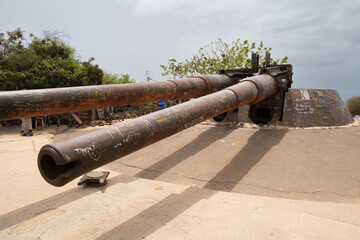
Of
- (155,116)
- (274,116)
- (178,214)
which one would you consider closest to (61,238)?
(178,214)

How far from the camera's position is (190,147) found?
215 inches

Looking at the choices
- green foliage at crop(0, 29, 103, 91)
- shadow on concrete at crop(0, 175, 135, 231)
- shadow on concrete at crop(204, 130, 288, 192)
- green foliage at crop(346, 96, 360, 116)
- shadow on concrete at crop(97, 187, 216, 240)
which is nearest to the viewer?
shadow on concrete at crop(97, 187, 216, 240)

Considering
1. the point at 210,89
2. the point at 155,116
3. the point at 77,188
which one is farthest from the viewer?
the point at 210,89

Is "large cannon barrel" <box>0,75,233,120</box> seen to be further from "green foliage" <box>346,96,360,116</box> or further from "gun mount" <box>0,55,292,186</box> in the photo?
"green foliage" <box>346,96,360,116</box>

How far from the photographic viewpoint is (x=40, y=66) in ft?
41.9

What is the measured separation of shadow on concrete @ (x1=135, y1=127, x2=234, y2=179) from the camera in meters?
4.64

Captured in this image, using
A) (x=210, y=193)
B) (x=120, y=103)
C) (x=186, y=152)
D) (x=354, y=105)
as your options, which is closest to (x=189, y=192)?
(x=210, y=193)

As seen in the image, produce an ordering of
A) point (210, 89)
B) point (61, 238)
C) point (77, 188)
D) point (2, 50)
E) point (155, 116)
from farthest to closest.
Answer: point (2, 50)
point (210, 89)
point (77, 188)
point (61, 238)
point (155, 116)

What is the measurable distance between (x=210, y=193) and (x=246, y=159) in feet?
4.76

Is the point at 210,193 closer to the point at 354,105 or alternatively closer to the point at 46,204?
the point at 46,204

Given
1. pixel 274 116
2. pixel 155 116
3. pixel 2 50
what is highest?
pixel 2 50

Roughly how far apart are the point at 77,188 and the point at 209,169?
221cm

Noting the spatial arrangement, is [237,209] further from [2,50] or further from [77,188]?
[2,50]

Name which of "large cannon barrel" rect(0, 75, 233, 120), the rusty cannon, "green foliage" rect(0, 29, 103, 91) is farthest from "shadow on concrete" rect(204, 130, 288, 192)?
"green foliage" rect(0, 29, 103, 91)
